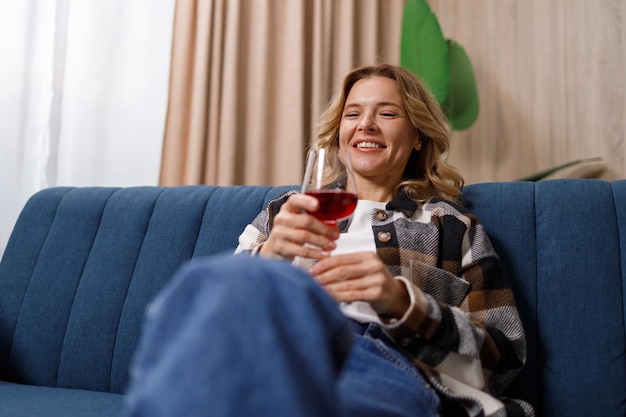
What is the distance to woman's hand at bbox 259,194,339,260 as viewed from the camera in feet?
3.14

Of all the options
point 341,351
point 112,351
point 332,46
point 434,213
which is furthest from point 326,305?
point 332,46

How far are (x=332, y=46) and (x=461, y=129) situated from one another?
0.64 metres

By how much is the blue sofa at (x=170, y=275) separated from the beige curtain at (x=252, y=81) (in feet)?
1.83

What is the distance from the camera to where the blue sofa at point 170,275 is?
A: 132 cm

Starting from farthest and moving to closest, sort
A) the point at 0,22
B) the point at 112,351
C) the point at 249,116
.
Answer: the point at 249,116, the point at 0,22, the point at 112,351

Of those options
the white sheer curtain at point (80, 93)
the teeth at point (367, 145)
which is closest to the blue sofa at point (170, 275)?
the teeth at point (367, 145)

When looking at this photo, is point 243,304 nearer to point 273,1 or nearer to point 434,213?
point 434,213

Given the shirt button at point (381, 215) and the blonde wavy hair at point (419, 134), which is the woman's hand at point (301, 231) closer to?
Answer: the shirt button at point (381, 215)

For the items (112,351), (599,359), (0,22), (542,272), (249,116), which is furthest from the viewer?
(249,116)

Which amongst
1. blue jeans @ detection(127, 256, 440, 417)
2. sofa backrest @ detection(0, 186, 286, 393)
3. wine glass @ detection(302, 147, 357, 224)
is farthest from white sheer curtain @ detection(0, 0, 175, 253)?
blue jeans @ detection(127, 256, 440, 417)

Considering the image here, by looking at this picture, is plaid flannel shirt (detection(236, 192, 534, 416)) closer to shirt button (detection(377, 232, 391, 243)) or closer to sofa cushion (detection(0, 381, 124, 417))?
shirt button (detection(377, 232, 391, 243))

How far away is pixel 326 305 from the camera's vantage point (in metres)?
0.62

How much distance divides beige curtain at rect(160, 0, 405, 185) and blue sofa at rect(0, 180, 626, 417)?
56cm

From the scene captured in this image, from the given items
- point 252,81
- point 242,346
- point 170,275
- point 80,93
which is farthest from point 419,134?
point 80,93
